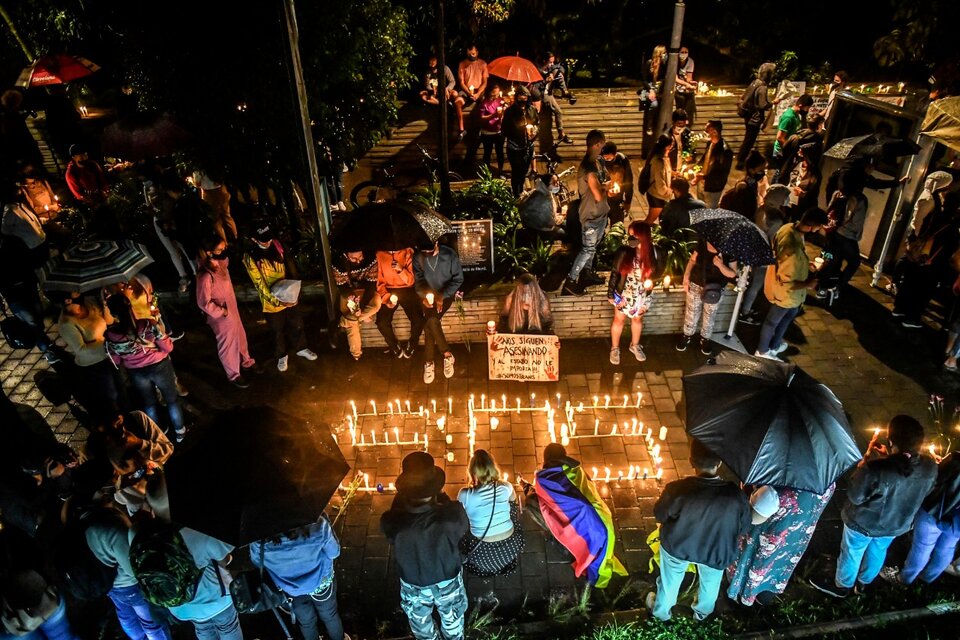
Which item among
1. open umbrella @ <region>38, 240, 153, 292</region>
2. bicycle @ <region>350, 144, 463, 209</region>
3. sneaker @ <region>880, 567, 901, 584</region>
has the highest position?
A: open umbrella @ <region>38, 240, 153, 292</region>

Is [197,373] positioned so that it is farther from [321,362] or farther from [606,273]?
[606,273]

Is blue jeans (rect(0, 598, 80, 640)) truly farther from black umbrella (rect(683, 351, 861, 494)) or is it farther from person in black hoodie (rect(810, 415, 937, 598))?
person in black hoodie (rect(810, 415, 937, 598))

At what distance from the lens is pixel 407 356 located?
9555 mm

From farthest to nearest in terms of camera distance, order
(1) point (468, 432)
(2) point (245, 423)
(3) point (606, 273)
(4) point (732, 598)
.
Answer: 1. (3) point (606, 273)
2. (1) point (468, 432)
3. (4) point (732, 598)
4. (2) point (245, 423)

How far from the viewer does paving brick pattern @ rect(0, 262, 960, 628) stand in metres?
6.74

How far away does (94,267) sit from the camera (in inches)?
280

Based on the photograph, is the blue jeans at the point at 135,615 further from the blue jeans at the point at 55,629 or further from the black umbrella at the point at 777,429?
the black umbrella at the point at 777,429

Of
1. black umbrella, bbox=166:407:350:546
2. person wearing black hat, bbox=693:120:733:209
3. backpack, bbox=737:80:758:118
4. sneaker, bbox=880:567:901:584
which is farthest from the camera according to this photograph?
backpack, bbox=737:80:758:118

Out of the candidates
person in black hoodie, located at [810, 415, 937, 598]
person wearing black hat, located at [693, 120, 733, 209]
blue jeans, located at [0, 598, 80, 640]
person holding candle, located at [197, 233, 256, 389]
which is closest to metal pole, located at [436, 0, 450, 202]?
person holding candle, located at [197, 233, 256, 389]

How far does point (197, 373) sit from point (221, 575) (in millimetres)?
4825

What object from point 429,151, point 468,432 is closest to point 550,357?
point 468,432

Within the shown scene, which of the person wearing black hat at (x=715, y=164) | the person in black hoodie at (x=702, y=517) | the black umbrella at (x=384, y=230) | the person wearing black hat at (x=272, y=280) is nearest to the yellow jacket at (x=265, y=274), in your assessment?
the person wearing black hat at (x=272, y=280)

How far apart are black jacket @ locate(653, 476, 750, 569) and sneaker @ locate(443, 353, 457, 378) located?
429 cm

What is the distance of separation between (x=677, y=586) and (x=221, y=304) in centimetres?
603
